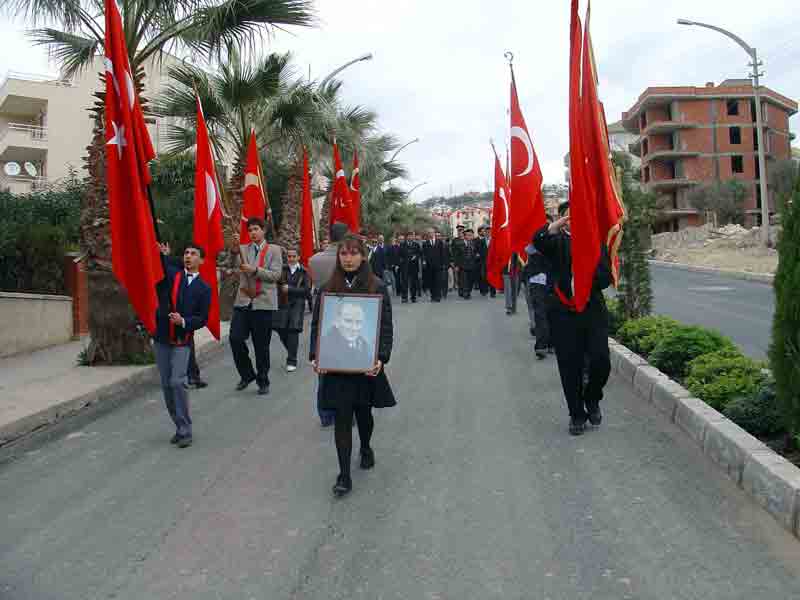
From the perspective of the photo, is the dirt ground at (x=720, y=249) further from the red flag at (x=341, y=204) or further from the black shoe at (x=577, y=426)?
the black shoe at (x=577, y=426)

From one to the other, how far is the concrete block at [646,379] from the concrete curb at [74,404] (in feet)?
17.9

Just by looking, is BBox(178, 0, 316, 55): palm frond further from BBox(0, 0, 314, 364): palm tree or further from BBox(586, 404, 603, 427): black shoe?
BBox(586, 404, 603, 427): black shoe

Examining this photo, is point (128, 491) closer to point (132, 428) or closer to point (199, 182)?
point (132, 428)

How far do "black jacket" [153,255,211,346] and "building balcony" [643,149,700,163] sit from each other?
7023 centimetres

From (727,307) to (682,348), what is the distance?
379 inches

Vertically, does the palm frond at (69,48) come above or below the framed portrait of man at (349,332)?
above

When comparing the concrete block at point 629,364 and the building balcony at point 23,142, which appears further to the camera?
the building balcony at point 23,142

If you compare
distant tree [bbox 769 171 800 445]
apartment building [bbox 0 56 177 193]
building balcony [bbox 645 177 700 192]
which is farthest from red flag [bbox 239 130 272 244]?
building balcony [bbox 645 177 700 192]

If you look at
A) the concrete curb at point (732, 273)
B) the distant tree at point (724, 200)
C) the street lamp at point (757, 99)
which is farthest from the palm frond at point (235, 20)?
the distant tree at point (724, 200)

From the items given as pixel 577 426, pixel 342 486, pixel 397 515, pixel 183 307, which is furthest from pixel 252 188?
pixel 397 515

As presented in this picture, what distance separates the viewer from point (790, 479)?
159 inches

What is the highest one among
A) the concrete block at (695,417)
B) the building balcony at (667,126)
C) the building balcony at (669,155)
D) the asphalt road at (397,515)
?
the building balcony at (667,126)

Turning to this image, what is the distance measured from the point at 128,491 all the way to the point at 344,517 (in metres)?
1.57

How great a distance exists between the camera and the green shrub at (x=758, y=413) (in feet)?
17.1
